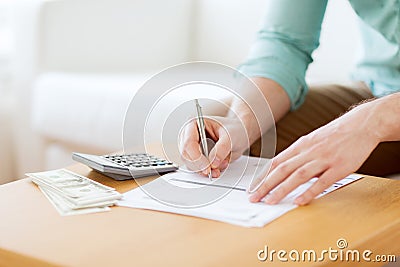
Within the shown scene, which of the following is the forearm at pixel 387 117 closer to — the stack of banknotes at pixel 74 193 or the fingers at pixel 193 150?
the fingers at pixel 193 150

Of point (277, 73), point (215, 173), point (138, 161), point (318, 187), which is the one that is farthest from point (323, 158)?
point (277, 73)

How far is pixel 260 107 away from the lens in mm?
1095

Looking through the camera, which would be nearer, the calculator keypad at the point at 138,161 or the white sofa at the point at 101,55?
the calculator keypad at the point at 138,161

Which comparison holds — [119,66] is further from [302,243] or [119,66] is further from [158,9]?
[302,243]

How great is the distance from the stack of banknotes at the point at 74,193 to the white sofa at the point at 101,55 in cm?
100

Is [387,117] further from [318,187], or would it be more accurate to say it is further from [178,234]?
[178,234]

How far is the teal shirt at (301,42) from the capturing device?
4.35ft

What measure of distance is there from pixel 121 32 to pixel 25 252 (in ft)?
5.81

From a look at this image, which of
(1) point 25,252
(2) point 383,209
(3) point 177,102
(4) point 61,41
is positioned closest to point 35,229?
(1) point 25,252

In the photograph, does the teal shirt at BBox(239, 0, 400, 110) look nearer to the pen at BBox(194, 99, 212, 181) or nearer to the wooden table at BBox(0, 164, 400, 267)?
the pen at BBox(194, 99, 212, 181)

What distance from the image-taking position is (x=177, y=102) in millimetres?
904

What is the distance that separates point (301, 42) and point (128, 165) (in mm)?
533

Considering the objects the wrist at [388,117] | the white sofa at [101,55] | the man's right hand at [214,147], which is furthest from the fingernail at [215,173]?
the white sofa at [101,55]

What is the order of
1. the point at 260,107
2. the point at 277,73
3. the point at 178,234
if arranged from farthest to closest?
the point at 277,73, the point at 260,107, the point at 178,234
